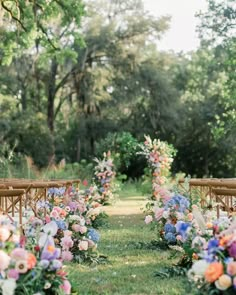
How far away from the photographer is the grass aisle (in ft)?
15.8

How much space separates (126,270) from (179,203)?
3.39 feet

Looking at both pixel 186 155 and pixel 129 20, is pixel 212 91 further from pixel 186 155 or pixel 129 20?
pixel 129 20

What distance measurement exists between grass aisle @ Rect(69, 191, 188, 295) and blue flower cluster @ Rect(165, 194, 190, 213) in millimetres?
535

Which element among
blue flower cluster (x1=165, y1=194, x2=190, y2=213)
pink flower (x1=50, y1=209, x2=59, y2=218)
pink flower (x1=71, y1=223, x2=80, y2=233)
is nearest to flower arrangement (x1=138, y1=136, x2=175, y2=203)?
blue flower cluster (x1=165, y1=194, x2=190, y2=213)

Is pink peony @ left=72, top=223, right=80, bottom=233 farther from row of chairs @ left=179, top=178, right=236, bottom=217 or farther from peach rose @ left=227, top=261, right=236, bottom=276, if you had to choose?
peach rose @ left=227, top=261, right=236, bottom=276

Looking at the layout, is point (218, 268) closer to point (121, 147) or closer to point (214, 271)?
point (214, 271)

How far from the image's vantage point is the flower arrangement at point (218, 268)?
8.93ft

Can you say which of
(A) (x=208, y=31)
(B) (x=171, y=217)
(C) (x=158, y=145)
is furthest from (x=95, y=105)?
(B) (x=171, y=217)

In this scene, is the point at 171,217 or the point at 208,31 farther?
the point at 208,31

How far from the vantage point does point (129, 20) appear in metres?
28.7

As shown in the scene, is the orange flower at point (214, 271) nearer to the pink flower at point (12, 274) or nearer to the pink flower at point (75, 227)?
the pink flower at point (12, 274)

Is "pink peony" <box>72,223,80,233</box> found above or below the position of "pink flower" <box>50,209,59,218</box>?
below

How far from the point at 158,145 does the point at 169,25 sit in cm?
1747

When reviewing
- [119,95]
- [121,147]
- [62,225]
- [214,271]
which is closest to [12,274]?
[214,271]
